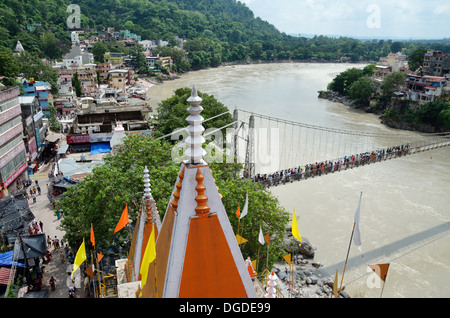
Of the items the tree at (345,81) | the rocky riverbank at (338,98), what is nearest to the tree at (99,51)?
the rocky riverbank at (338,98)

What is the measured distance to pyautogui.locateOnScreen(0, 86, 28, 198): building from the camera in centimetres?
1335

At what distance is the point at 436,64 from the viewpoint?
3553cm

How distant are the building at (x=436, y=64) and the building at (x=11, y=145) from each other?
118 ft

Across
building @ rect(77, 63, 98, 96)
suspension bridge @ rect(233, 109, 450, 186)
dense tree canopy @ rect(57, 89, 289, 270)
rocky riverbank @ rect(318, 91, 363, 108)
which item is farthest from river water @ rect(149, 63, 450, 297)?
building @ rect(77, 63, 98, 96)

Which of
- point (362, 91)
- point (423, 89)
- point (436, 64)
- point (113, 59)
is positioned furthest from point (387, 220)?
point (113, 59)

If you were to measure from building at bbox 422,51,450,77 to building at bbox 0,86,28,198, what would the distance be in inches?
1419

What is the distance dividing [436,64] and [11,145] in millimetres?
37446

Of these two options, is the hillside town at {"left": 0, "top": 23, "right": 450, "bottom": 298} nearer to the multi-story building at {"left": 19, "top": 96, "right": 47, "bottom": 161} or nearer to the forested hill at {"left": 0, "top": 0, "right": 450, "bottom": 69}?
the multi-story building at {"left": 19, "top": 96, "right": 47, "bottom": 161}

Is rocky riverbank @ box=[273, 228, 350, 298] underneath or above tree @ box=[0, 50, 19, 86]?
underneath

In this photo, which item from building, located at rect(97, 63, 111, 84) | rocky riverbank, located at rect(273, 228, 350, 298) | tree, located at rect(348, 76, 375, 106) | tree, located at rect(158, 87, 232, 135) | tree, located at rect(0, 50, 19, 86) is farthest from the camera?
building, located at rect(97, 63, 111, 84)

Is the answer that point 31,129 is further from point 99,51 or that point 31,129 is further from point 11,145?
point 99,51
